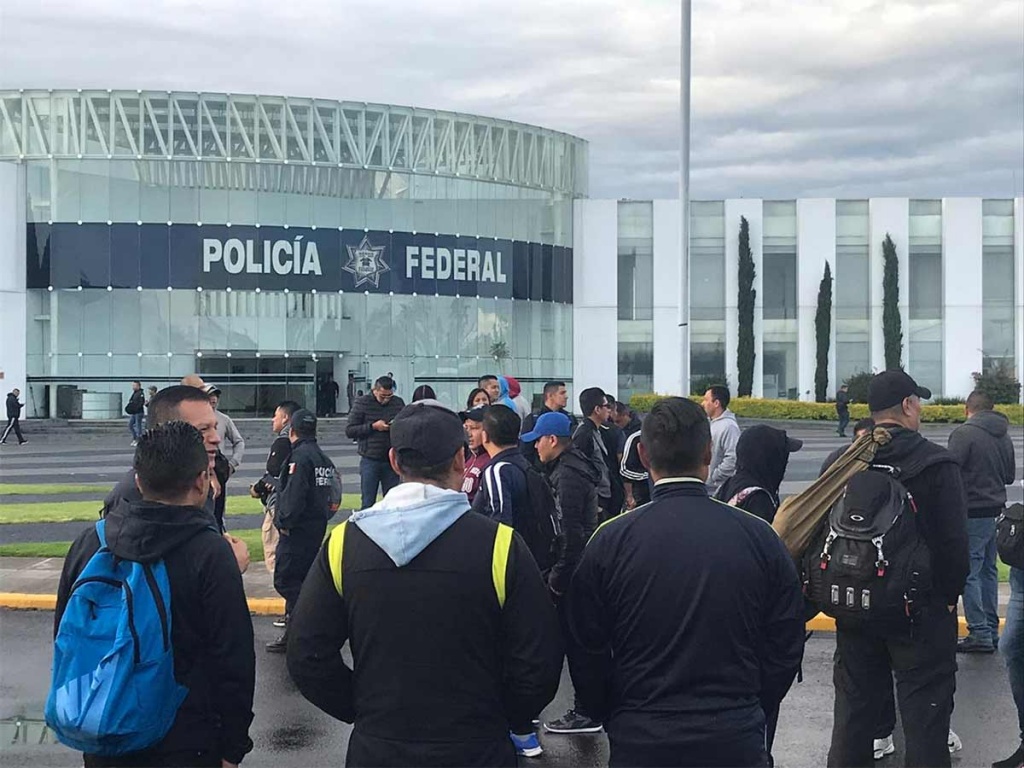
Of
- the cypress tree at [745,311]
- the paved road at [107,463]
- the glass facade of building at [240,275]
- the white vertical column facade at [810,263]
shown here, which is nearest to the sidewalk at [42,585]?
the paved road at [107,463]

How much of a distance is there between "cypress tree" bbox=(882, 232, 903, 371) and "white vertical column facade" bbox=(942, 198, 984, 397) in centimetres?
209

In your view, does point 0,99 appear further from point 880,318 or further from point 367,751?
point 367,751

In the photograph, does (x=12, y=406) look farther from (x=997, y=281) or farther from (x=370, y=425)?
(x=997, y=281)

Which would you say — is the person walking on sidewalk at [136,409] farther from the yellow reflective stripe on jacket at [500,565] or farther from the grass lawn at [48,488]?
the yellow reflective stripe on jacket at [500,565]

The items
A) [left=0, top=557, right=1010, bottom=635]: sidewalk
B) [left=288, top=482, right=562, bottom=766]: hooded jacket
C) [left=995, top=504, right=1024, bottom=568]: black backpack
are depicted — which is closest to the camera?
[left=288, top=482, right=562, bottom=766]: hooded jacket

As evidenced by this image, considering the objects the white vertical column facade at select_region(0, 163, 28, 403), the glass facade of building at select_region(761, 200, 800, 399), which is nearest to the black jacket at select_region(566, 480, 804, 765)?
the white vertical column facade at select_region(0, 163, 28, 403)

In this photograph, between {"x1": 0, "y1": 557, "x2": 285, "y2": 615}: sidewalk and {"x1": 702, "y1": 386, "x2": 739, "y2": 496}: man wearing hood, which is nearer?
{"x1": 702, "y1": 386, "x2": 739, "y2": 496}: man wearing hood

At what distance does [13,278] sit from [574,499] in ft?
118

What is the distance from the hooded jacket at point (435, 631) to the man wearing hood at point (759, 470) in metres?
2.16

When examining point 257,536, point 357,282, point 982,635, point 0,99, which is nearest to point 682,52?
point 257,536

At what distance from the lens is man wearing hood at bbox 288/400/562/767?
3.09 m

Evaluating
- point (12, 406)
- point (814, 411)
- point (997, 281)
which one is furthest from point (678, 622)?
point (997, 281)

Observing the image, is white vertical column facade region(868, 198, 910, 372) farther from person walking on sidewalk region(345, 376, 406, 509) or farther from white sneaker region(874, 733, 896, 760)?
white sneaker region(874, 733, 896, 760)

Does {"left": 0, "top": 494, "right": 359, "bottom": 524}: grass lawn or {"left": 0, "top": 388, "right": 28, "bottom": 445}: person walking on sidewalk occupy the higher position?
Answer: {"left": 0, "top": 388, "right": 28, "bottom": 445}: person walking on sidewalk
